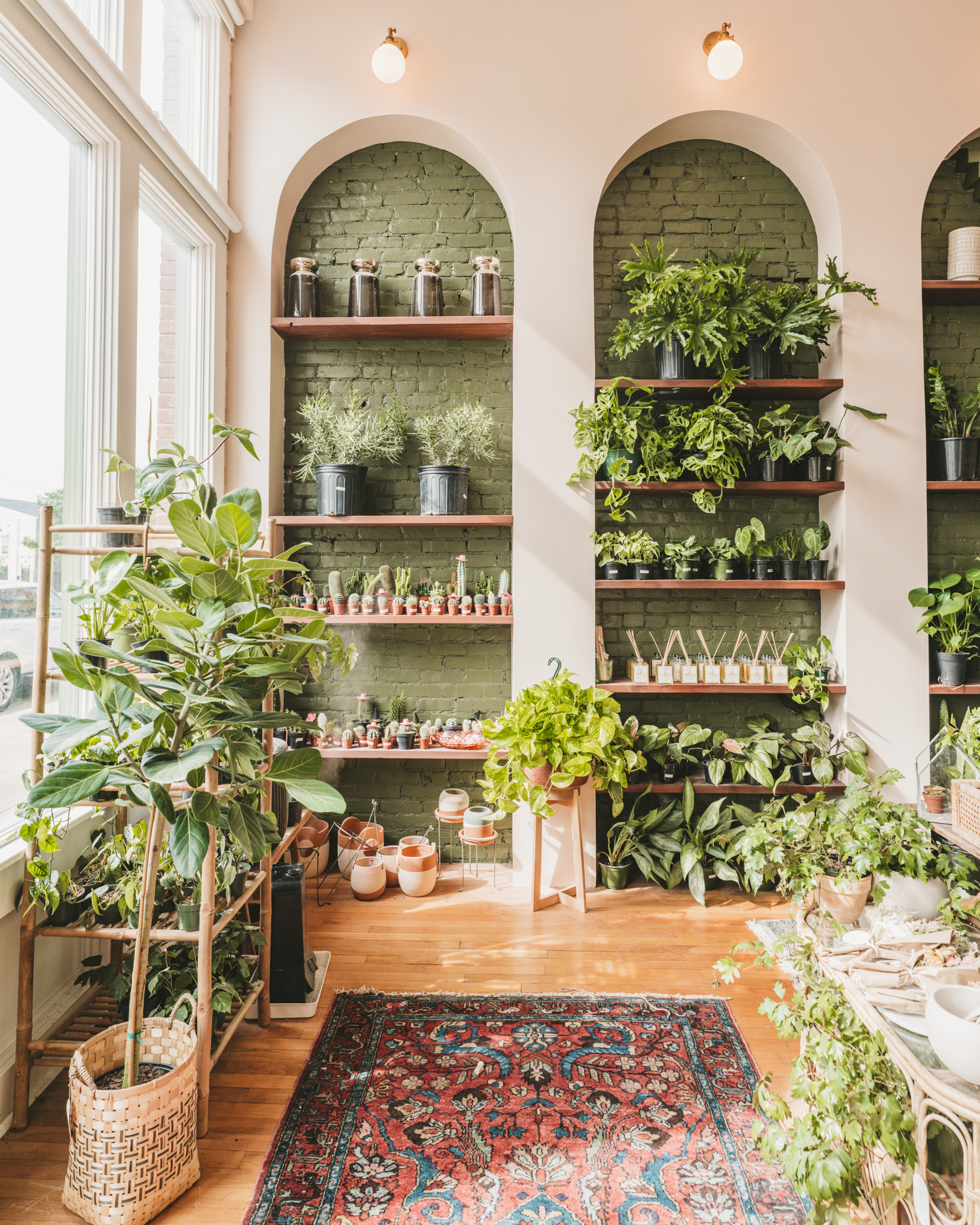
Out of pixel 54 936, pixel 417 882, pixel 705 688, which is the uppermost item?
pixel 705 688

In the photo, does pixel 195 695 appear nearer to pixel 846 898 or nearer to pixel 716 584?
pixel 846 898

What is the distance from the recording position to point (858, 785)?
2799mm

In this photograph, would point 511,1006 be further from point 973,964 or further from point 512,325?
point 512,325

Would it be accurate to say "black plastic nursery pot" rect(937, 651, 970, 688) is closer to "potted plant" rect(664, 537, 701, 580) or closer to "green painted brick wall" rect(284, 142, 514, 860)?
"potted plant" rect(664, 537, 701, 580)

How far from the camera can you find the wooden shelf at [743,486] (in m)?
3.60

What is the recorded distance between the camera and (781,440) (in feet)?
12.1

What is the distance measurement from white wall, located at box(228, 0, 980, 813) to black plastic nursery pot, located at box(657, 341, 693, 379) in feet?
1.17

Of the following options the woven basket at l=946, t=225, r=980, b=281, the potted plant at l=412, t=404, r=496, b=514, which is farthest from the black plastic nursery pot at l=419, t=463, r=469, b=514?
the woven basket at l=946, t=225, r=980, b=281

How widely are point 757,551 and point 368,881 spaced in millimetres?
2484

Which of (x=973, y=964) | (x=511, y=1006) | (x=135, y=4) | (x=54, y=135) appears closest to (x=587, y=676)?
(x=511, y=1006)

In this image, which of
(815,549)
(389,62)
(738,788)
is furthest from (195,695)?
(389,62)

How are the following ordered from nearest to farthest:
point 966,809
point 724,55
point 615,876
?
point 966,809
point 724,55
point 615,876

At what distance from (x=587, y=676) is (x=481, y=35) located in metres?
3.22

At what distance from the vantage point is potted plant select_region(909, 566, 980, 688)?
11.7 feet
